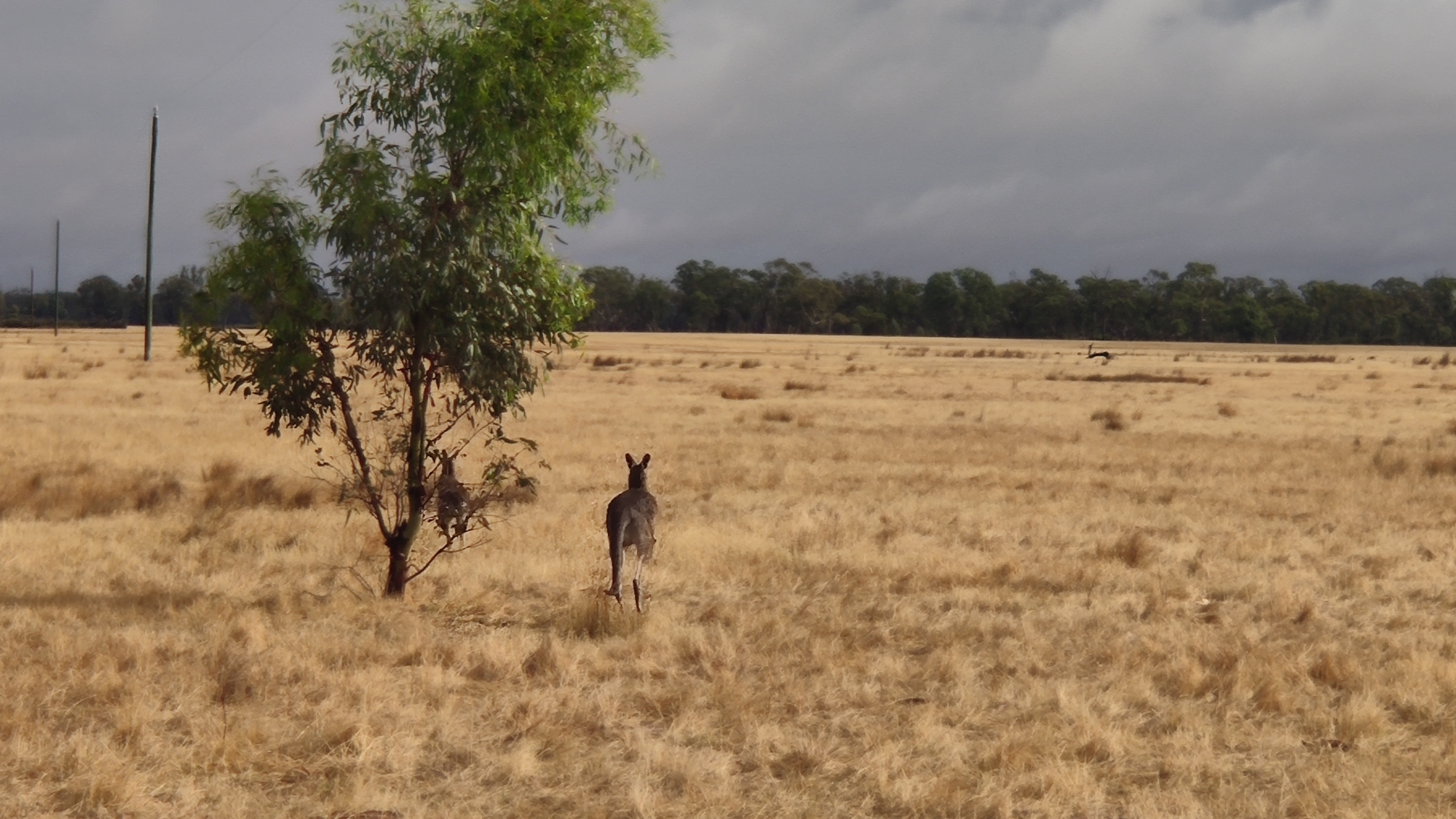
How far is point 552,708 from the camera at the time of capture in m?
8.05

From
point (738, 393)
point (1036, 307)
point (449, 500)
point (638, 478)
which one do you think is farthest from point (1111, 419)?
point (1036, 307)

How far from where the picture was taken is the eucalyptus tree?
10156mm

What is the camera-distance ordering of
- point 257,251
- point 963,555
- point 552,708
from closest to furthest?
point 552,708, point 257,251, point 963,555

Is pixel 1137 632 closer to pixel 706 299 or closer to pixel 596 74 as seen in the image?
pixel 596 74

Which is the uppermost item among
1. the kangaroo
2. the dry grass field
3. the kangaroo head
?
the kangaroo head

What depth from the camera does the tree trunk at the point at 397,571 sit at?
36.6 feet

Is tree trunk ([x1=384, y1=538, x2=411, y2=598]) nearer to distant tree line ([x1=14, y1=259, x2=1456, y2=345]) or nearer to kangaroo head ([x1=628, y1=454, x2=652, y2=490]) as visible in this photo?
kangaroo head ([x1=628, y1=454, x2=652, y2=490])

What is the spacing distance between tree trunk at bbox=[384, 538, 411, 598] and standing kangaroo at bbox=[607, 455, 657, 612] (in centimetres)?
207

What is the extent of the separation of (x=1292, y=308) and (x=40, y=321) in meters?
123

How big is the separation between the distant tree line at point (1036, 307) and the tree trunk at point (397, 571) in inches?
5191

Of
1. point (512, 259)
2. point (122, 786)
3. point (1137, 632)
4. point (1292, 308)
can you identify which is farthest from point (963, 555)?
point (1292, 308)

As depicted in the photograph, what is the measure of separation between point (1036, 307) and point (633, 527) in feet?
486

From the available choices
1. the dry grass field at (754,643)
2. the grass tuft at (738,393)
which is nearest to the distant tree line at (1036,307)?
the grass tuft at (738,393)

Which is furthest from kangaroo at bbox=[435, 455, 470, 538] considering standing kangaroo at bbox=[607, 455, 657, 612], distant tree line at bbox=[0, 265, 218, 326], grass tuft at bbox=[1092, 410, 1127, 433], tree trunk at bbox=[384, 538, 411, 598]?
distant tree line at bbox=[0, 265, 218, 326]
